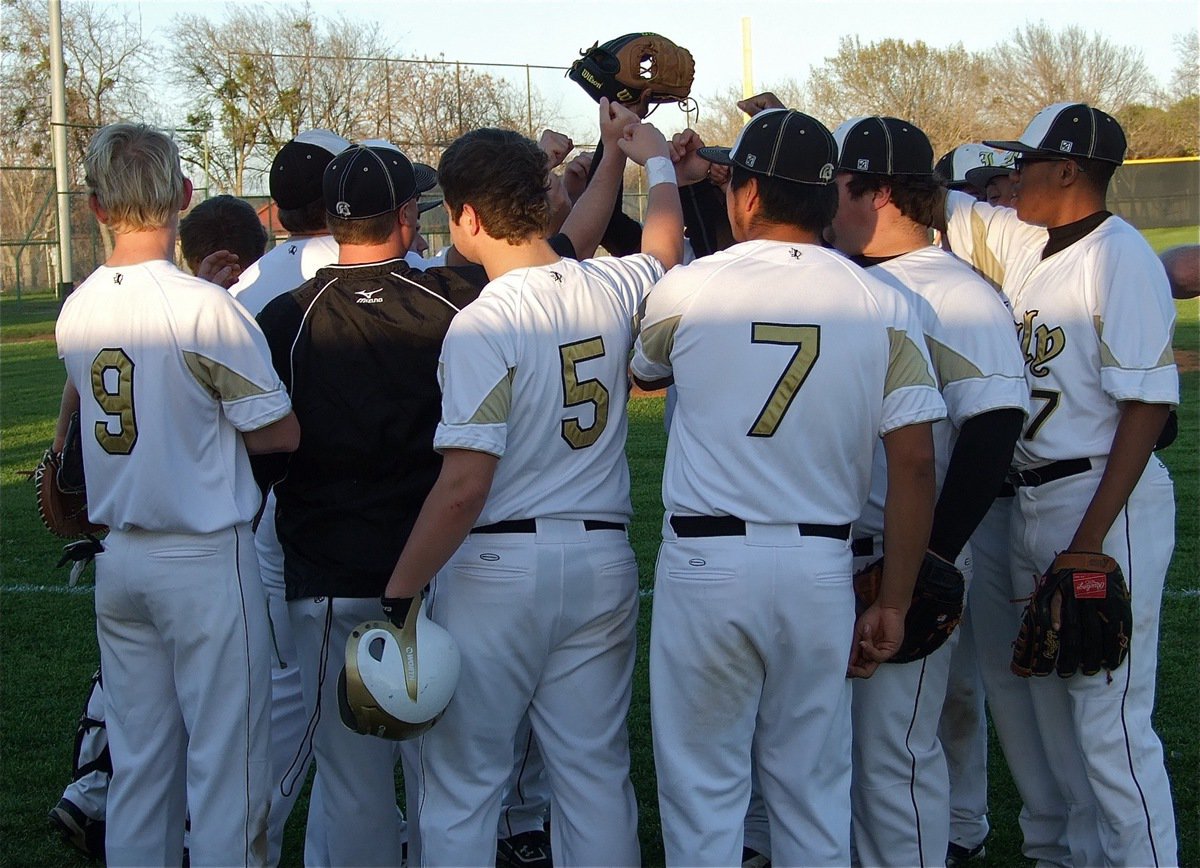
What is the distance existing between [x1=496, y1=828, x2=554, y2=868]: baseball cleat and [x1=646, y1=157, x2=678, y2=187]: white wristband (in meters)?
2.24

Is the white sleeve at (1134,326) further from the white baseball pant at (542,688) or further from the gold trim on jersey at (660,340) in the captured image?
the white baseball pant at (542,688)

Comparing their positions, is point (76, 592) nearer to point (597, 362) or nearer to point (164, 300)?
point (164, 300)

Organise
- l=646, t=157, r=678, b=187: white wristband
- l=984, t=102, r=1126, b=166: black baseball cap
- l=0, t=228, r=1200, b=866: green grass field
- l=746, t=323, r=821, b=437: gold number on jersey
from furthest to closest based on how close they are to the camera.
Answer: l=0, t=228, r=1200, b=866: green grass field → l=646, t=157, r=678, b=187: white wristband → l=984, t=102, r=1126, b=166: black baseball cap → l=746, t=323, r=821, b=437: gold number on jersey

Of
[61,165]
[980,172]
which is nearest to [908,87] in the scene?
[61,165]

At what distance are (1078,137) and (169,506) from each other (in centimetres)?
274

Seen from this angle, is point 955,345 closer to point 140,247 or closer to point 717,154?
point 717,154

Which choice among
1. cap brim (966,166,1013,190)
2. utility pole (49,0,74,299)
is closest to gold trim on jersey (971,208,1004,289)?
cap brim (966,166,1013,190)

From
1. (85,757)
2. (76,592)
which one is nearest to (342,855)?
(85,757)

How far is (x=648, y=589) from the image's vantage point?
7.16 m

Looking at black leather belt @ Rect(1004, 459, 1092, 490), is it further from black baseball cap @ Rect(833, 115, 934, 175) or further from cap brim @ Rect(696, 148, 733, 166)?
cap brim @ Rect(696, 148, 733, 166)

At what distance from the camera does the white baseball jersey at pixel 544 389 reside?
2.95 metres

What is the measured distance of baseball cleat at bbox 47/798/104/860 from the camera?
4082mm

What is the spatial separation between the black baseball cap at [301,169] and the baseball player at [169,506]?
2.52ft

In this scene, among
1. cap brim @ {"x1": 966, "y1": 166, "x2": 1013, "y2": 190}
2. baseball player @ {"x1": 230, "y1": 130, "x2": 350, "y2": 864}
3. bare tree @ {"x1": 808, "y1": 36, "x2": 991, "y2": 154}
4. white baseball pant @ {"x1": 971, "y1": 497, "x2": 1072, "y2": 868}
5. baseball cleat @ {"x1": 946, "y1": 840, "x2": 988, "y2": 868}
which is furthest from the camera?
bare tree @ {"x1": 808, "y1": 36, "x2": 991, "y2": 154}
